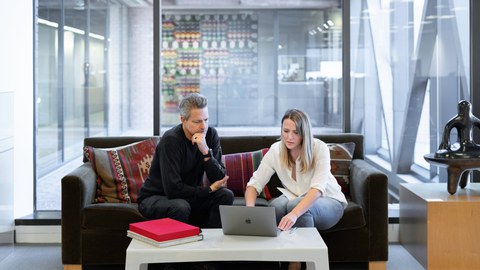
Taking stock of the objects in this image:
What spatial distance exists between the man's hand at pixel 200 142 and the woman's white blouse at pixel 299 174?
34cm

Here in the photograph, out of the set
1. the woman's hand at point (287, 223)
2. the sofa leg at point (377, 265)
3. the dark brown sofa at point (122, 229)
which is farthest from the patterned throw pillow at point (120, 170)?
the sofa leg at point (377, 265)

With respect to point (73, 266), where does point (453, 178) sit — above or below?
above

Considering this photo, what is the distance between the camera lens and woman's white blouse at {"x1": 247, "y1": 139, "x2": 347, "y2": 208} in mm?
4270

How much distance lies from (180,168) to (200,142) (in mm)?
213

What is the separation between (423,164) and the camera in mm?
5977

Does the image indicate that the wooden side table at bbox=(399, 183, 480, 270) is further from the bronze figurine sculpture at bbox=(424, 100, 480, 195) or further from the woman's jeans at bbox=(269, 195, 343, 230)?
the woman's jeans at bbox=(269, 195, 343, 230)

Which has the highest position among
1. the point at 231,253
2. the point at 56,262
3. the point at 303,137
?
the point at 303,137

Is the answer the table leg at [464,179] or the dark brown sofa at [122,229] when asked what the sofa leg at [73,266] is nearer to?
the dark brown sofa at [122,229]

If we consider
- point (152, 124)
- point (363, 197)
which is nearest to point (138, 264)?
point (363, 197)

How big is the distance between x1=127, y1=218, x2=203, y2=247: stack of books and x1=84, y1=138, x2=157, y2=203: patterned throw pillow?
4.26 feet

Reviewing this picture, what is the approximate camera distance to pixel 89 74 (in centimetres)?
568

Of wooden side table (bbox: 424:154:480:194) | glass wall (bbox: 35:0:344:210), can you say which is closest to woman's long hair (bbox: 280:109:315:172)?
wooden side table (bbox: 424:154:480:194)

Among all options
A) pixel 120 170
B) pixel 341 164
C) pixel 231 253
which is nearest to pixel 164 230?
pixel 231 253

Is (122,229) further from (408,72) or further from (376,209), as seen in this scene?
(408,72)
